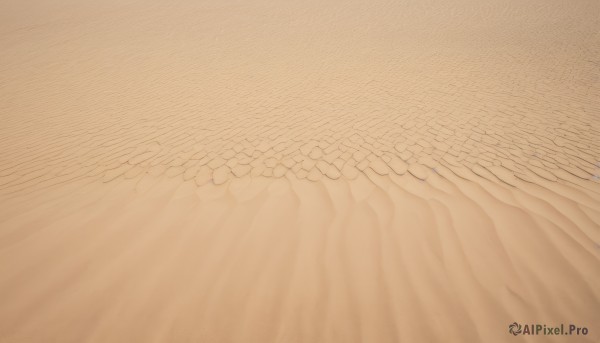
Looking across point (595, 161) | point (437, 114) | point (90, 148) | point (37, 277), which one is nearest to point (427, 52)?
point (437, 114)

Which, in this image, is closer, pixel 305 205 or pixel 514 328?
pixel 514 328

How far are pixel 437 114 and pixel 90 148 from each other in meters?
6.13

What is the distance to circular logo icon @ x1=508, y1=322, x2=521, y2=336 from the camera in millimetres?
1534

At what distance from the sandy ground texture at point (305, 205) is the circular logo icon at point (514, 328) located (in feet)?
0.13

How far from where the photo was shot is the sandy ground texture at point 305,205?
1650 mm

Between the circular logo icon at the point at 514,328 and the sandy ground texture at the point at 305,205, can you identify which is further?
the sandy ground texture at the point at 305,205

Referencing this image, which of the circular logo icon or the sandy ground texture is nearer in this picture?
the circular logo icon

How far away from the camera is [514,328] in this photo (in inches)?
61.0

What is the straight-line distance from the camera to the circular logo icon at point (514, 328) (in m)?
1.53

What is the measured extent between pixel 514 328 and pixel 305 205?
181 cm

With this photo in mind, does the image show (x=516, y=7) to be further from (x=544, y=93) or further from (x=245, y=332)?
(x=245, y=332)

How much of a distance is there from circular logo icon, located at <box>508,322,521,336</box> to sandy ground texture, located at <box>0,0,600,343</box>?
0.04 meters

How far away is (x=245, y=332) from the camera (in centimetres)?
159

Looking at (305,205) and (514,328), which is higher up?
(305,205)
